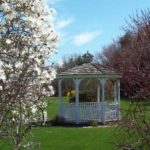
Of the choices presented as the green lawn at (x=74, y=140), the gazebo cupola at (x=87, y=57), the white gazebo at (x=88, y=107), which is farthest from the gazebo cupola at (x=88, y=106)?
the gazebo cupola at (x=87, y=57)

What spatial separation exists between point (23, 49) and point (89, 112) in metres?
16.7

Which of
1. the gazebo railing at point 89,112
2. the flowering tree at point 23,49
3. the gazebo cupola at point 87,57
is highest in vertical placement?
the gazebo cupola at point 87,57

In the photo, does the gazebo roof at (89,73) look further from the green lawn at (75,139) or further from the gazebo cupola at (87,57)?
the gazebo cupola at (87,57)

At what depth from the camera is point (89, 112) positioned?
2298 centimetres

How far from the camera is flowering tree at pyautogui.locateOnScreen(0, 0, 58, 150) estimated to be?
20.4 feet

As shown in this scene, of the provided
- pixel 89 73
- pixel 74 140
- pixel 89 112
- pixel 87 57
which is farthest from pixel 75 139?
pixel 87 57

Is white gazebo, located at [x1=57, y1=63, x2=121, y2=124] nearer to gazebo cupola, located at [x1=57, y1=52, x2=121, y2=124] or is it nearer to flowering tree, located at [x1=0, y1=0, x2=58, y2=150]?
gazebo cupola, located at [x1=57, y1=52, x2=121, y2=124]

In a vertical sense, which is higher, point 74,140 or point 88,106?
point 88,106

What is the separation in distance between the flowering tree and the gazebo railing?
15967mm

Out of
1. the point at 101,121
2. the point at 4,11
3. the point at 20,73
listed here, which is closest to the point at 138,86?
the point at 20,73

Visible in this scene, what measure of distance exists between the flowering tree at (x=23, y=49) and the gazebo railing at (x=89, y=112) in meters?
16.0

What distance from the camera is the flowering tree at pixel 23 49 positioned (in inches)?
245

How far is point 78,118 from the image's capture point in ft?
75.0

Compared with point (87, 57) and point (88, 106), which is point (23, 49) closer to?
point (88, 106)
